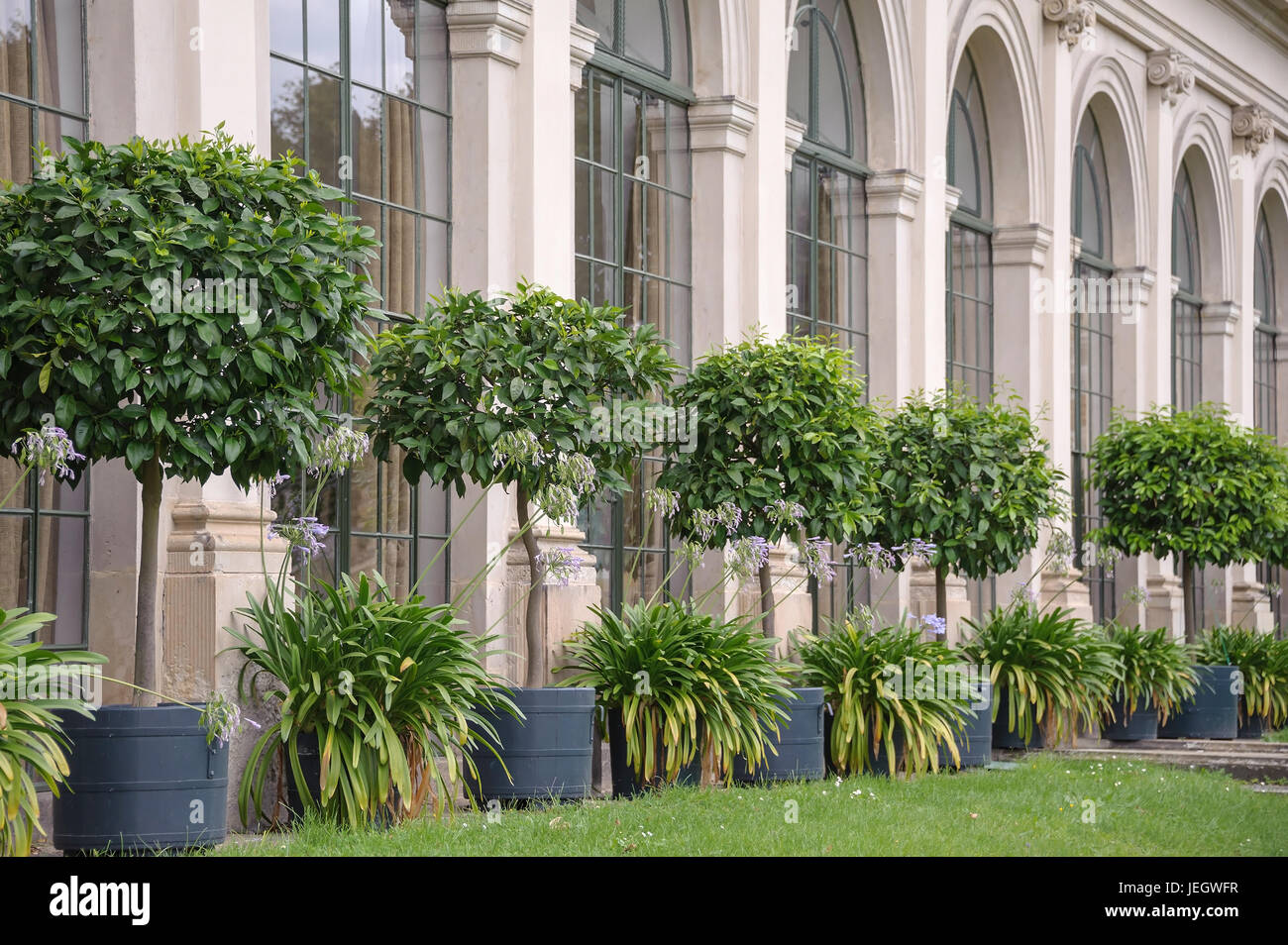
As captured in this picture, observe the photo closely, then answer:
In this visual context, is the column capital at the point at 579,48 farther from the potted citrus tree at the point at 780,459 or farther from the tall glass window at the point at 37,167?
Answer: the tall glass window at the point at 37,167

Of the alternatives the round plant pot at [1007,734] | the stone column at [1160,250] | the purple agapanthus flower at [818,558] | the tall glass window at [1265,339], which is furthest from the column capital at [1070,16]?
the purple agapanthus flower at [818,558]

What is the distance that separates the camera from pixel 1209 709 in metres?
15.7

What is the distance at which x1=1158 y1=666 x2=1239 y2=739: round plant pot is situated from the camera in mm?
15664

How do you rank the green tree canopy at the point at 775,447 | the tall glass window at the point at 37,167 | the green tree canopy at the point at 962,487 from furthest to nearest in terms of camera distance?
the green tree canopy at the point at 962,487, the green tree canopy at the point at 775,447, the tall glass window at the point at 37,167

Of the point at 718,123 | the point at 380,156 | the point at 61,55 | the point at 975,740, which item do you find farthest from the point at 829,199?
the point at 61,55

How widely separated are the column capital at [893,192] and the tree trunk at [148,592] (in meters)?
10.4

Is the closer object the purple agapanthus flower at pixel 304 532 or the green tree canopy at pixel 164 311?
the green tree canopy at pixel 164 311

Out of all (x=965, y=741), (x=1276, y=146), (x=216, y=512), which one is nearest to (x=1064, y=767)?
(x=965, y=741)

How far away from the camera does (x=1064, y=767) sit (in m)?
11.8

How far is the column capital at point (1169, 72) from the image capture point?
2097 cm

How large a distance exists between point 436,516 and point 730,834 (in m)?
4.09
